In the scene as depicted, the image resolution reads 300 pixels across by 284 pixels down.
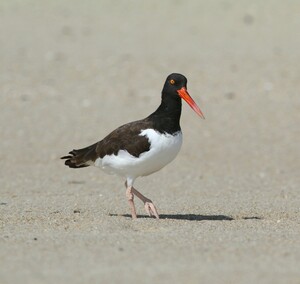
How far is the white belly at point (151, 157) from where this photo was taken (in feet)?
28.5

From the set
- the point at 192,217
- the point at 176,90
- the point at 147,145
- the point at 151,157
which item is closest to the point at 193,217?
the point at 192,217

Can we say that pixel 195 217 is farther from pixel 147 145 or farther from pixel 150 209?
pixel 147 145

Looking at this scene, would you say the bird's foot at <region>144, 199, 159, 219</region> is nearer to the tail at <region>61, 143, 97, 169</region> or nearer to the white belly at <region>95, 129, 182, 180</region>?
the white belly at <region>95, 129, 182, 180</region>

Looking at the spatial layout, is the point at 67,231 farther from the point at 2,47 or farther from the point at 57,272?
the point at 2,47

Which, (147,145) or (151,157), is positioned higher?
(147,145)

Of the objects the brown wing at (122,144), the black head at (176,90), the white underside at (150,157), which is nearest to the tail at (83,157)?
the brown wing at (122,144)

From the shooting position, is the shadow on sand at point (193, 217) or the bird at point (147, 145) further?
the shadow on sand at point (193, 217)

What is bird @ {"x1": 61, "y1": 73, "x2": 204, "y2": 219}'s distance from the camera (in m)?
8.72

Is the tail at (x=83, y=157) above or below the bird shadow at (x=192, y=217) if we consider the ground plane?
above

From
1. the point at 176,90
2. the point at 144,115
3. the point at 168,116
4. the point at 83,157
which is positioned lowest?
the point at 83,157

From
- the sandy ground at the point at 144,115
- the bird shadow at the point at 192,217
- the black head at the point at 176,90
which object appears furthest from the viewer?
the black head at the point at 176,90

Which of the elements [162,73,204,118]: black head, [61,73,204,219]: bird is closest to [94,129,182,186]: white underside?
[61,73,204,219]: bird

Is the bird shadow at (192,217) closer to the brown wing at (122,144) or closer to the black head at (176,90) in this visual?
the brown wing at (122,144)

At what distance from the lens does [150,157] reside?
8.70 m
